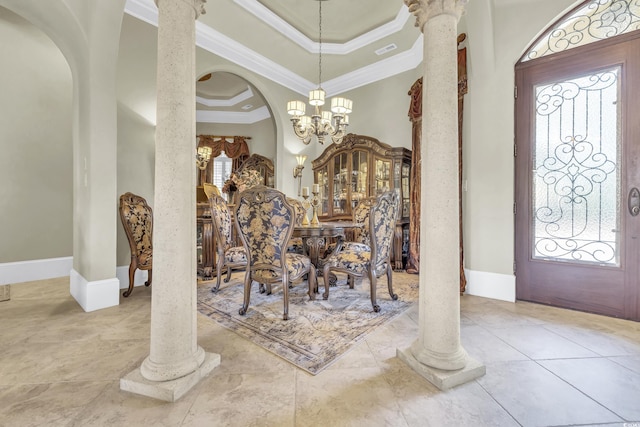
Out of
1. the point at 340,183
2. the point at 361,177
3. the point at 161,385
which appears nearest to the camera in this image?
the point at 161,385

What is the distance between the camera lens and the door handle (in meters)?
2.38

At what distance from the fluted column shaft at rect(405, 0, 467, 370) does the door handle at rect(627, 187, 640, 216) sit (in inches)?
80.3

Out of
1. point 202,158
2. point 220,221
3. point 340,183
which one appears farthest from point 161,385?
point 202,158

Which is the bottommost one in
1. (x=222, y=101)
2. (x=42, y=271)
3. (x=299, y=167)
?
(x=42, y=271)

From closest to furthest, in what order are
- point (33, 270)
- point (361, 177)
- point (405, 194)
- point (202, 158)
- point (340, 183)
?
point (33, 270)
point (405, 194)
point (361, 177)
point (340, 183)
point (202, 158)

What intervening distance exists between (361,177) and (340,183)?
44 centimetres

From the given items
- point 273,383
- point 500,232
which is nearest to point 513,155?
point 500,232

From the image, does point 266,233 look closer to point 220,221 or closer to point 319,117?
point 220,221

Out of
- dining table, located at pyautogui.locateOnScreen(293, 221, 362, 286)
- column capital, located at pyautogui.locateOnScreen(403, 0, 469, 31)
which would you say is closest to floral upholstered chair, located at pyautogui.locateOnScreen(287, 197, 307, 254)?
dining table, located at pyautogui.locateOnScreen(293, 221, 362, 286)

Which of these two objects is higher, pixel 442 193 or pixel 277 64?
pixel 277 64

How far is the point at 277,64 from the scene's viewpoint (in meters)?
4.85

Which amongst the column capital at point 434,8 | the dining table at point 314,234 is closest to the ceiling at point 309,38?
the column capital at point 434,8

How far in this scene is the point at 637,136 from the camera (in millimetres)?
2404

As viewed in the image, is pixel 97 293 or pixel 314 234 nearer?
pixel 97 293
